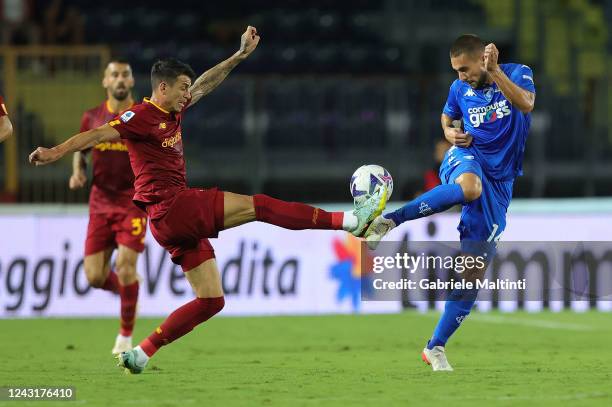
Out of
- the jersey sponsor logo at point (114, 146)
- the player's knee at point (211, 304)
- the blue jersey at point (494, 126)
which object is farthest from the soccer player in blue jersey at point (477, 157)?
the jersey sponsor logo at point (114, 146)

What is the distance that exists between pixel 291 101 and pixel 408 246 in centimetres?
470

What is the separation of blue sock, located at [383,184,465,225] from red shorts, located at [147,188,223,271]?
1148 millimetres

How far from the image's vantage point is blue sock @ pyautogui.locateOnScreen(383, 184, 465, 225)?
25.9 ft

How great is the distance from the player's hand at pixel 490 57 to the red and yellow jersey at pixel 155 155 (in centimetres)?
205

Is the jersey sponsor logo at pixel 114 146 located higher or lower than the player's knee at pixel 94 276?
higher

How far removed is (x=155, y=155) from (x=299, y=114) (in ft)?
33.3

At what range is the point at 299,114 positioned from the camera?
17.9m

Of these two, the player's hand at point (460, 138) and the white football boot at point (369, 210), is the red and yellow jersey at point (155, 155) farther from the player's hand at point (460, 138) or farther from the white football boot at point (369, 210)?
the player's hand at point (460, 138)

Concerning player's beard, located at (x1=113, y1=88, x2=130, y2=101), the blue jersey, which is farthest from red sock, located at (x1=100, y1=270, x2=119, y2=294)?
the blue jersey

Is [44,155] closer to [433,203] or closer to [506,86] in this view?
[433,203]

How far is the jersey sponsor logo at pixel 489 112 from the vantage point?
8.19 meters

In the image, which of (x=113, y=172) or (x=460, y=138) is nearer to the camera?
(x=460, y=138)

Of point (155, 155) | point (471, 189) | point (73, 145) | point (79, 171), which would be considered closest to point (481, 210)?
point (471, 189)

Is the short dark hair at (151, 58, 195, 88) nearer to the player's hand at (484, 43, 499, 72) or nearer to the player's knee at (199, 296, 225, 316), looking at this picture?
the player's knee at (199, 296, 225, 316)
